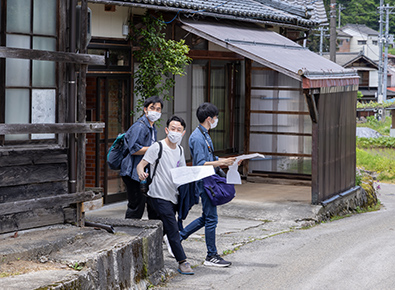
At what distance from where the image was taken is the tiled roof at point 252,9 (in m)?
11.1

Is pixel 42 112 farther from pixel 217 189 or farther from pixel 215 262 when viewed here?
pixel 215 262

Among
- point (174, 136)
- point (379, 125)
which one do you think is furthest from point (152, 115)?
point (379, 125)

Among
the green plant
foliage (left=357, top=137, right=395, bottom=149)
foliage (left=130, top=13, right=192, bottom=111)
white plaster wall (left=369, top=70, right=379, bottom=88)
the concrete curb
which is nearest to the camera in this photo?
the concrete curb

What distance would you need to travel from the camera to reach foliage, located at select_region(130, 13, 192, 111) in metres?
11.2

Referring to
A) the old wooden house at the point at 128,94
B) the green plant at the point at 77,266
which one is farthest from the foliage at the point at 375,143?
the green plant at the point at 77,266

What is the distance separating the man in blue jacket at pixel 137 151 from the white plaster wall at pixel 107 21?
3.31m

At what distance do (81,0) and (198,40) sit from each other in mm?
6318

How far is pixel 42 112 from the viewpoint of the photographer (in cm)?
685

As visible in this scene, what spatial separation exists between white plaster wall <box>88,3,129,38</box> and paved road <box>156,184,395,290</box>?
4.44m

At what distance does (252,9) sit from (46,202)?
8797mm

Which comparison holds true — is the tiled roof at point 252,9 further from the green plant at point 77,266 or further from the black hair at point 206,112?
the green plant at point 77,266

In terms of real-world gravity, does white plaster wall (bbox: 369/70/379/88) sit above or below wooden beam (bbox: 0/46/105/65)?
above

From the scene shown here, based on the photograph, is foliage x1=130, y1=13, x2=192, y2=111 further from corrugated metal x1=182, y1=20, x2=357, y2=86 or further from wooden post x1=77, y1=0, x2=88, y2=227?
wooden post x1=77, y1=0, x2=88, y2=227

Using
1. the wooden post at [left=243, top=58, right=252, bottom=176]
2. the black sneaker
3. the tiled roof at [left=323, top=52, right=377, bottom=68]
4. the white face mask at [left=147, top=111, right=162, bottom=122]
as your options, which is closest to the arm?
the white face mask at [left=147, top=111, right=162, bottom=122]
